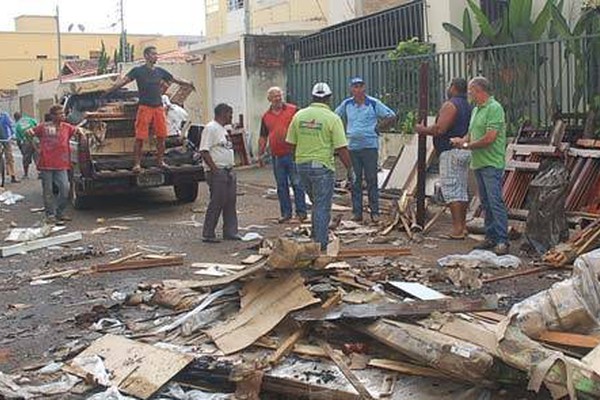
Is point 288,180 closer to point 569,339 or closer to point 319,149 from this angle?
point 319,149

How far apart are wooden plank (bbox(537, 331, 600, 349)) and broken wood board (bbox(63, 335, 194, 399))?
222 centimetres

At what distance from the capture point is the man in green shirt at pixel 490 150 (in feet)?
26.8

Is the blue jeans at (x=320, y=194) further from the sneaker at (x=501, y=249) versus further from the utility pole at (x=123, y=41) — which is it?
the utility pole at (x=123, y=41)

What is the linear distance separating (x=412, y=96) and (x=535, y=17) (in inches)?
91.5

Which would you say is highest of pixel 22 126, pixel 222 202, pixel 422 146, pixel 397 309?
pixel 22 126

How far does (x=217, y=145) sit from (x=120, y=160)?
323 centimetres

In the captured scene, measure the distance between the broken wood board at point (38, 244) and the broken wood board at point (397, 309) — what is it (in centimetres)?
530

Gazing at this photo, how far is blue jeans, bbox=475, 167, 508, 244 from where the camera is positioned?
27.1 feet

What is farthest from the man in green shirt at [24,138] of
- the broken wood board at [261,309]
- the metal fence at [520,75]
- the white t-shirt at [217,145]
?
the broken wood board at [261,309]

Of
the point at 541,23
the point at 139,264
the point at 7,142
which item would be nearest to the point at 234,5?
the point at 7,142

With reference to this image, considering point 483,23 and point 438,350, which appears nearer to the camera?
point 438,350

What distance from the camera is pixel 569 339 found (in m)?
4.77

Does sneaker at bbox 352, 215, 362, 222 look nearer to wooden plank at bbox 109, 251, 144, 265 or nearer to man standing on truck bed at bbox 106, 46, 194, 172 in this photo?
wooden plank at bbox 109, 251, 144, 265

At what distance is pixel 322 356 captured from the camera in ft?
17.2
